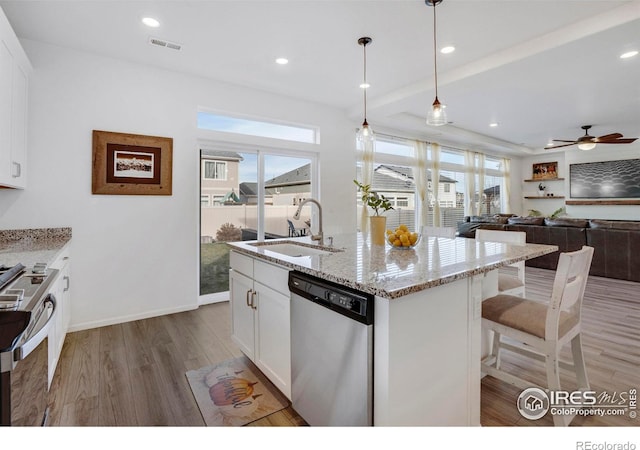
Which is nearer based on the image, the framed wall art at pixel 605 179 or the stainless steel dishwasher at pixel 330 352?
the stainless steel dishwasher at pixel 330 352

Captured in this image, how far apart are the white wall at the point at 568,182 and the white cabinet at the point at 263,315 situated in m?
9.42

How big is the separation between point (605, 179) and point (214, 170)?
370 inches

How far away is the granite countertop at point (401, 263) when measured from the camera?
1.26 metres

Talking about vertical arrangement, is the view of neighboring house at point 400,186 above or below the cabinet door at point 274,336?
above

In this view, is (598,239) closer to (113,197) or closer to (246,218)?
(246,218)

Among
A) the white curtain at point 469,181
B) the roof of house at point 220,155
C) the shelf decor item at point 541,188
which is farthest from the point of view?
the shelf decor item at point 541,188

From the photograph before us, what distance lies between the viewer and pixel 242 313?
7.60 ft

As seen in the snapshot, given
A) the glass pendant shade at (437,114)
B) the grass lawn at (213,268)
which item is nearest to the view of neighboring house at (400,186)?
the grass lawn at (213,268)

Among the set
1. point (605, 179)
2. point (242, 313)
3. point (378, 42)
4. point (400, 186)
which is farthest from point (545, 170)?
point (242, 313)

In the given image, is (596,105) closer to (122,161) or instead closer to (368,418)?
(368,418)

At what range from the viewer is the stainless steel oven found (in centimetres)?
99

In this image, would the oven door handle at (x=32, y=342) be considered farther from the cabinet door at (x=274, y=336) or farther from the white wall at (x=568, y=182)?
the white wall at (x=568, y=182)
